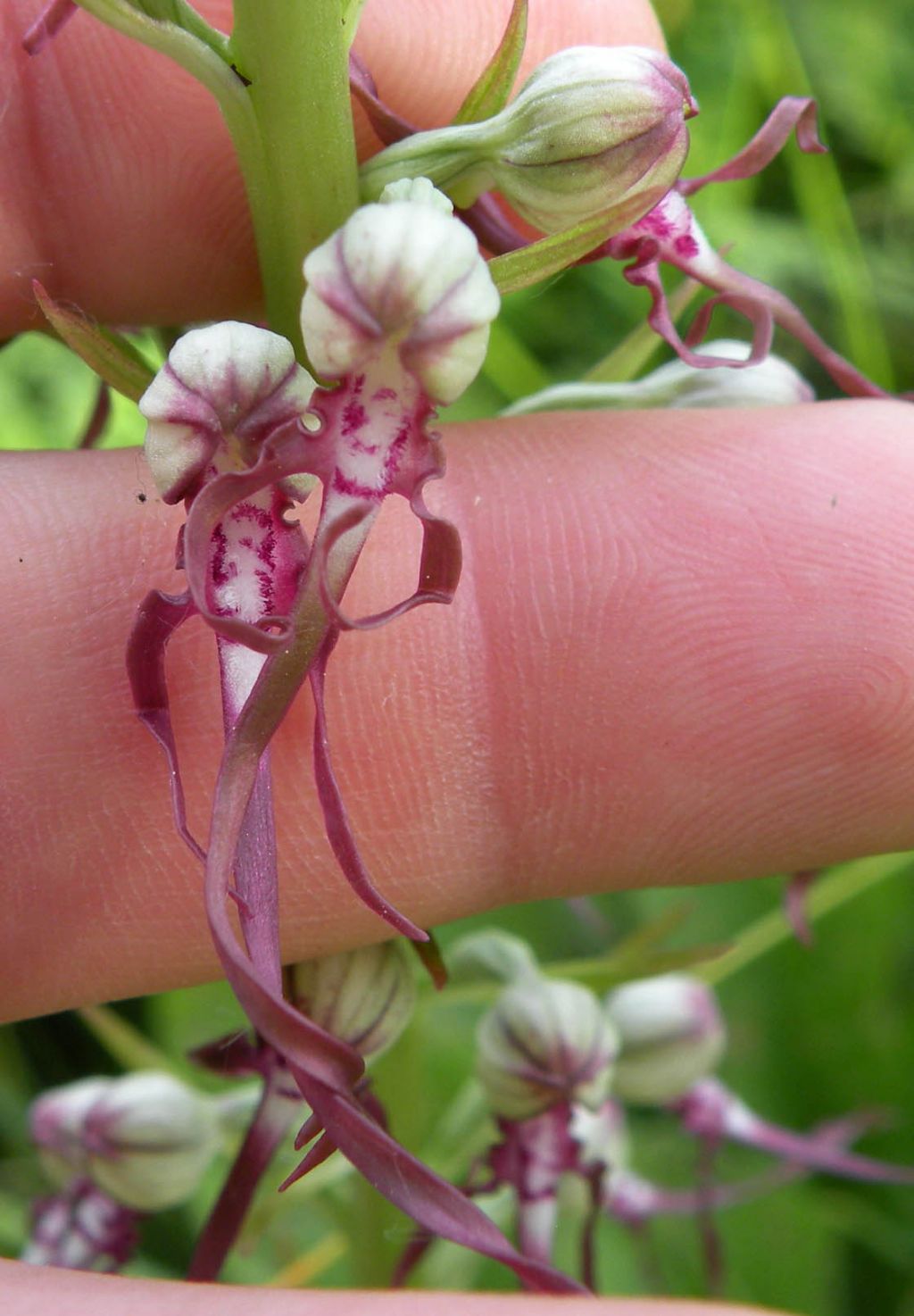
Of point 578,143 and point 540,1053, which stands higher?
point 578,143

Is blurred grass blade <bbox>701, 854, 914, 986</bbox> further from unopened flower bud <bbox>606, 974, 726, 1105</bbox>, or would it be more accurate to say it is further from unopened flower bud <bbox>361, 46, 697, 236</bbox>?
unopened flower bud <bbox>361, 46, 697, 236</bbox>

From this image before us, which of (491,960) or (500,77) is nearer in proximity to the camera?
(500,77)

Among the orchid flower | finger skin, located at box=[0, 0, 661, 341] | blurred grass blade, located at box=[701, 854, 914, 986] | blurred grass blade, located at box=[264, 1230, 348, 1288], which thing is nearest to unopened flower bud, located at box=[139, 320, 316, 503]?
the orchid flower

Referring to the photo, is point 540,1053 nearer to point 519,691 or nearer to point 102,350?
point 519,691

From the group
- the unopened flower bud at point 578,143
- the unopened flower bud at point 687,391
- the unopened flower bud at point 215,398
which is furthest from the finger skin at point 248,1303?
the unopened flower bud at point 687,391

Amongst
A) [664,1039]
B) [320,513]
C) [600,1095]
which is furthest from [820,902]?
[320,513]

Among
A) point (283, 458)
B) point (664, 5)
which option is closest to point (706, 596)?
point (283, 458)

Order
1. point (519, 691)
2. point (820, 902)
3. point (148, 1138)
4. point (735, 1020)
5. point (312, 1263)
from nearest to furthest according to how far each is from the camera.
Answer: point (519, 691), point (148, 1138), point (312, 1263), point (820, 902), point (735, 1020)
